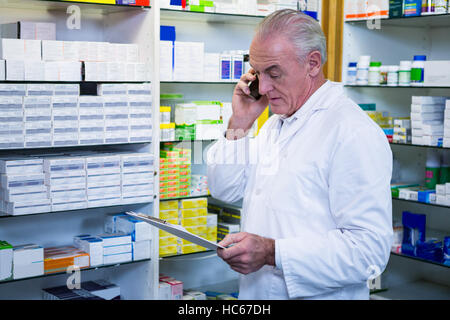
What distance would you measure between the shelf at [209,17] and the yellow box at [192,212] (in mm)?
1251

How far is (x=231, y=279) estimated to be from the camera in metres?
4.53

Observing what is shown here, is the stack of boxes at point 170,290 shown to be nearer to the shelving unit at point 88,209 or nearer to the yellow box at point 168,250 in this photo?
the shelving unit at point 88,209

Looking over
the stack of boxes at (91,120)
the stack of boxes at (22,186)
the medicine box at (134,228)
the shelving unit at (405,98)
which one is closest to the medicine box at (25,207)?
the stack of boxes at (22,186)

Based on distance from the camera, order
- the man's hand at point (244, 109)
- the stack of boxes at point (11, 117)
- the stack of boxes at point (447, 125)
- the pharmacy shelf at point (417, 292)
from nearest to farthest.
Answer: the man's hand at point (244, 109)
the stack of boxes at point (11, 117)
the stack of boxes at point (447, 125)
the pharmacy shelf at point (417, 292)

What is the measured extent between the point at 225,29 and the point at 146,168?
131cm

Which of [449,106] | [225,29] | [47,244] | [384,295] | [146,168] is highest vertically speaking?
[225,29]

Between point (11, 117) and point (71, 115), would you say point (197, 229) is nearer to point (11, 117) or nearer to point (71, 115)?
point (71, 115)

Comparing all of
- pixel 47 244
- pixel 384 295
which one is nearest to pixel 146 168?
pixel 47 244

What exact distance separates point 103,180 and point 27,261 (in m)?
0.60

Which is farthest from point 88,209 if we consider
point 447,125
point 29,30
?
point 447,125

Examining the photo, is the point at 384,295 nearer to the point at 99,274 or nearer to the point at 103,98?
the point at 99,274

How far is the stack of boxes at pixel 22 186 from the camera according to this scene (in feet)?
10.2
